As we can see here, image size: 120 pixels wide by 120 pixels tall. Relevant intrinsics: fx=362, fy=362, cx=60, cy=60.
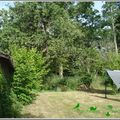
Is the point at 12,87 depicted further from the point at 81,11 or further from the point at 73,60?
the point at 81,11

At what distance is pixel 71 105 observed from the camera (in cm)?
1203

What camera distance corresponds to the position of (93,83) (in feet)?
48.6

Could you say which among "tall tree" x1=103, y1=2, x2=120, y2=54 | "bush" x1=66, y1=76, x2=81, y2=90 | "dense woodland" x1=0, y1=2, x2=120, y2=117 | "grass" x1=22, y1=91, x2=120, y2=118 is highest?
"tall tree" x1=103, y1=2, x2=120, y2=54

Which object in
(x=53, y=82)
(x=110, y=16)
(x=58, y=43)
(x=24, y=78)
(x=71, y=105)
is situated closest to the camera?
(x=24, y=78)

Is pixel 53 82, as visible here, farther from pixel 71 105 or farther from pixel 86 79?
pixel 71 105

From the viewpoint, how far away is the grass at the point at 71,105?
10445mm

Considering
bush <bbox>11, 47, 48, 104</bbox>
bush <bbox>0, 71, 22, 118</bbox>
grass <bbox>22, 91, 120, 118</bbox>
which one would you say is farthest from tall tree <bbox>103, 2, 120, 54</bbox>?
bush <bbox>0, 71, 22, 118</bbox>

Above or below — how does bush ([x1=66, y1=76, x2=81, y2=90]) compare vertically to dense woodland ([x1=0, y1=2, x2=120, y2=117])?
below

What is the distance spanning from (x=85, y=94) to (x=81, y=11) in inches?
227

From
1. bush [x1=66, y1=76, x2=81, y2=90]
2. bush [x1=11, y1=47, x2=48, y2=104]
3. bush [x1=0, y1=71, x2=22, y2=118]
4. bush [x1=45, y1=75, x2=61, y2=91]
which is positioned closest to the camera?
bush [x1=0, y1=71, x2=22, y2=118]

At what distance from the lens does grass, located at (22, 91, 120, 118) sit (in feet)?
34.3

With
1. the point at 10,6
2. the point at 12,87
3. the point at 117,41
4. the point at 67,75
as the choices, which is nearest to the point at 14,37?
the point at 10,6

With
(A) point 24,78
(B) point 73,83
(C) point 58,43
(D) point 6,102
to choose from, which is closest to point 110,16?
(C) point 58,43

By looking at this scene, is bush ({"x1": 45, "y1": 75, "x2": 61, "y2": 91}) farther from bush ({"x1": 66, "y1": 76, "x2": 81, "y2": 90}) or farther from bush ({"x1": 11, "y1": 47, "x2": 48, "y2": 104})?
bush ({"x1": 11, "y1": 47, "x2": 48, "y2": 104})
